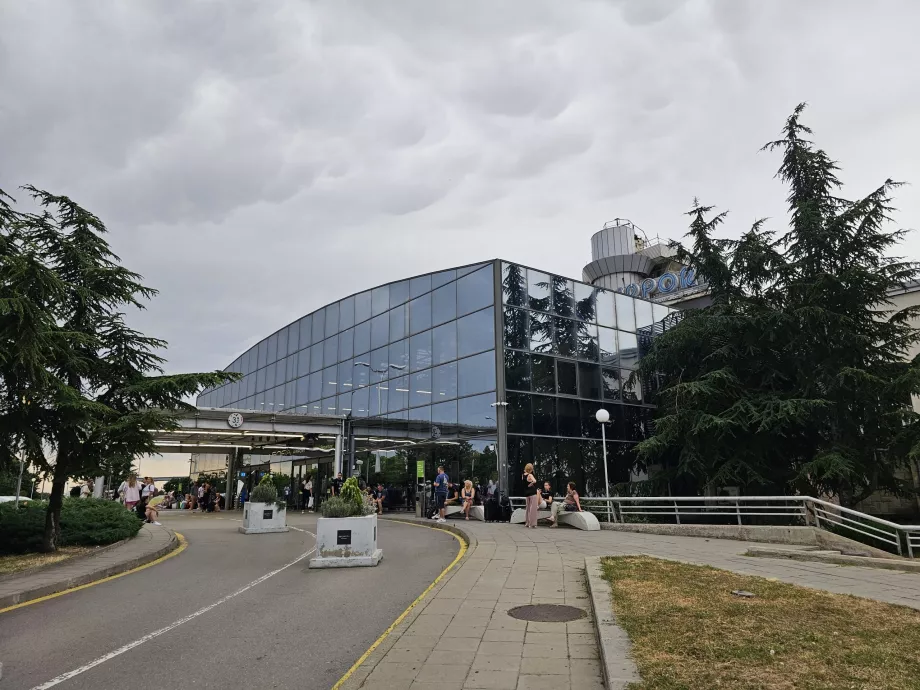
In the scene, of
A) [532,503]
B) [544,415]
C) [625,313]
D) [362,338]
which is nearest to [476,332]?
[544,415]

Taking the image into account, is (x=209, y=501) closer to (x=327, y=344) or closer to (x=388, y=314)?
(x=327, y=344)

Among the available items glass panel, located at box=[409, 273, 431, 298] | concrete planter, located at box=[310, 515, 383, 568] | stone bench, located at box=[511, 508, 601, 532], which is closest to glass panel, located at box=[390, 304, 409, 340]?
glass panel, located at box=[409, 273, 431, 298]

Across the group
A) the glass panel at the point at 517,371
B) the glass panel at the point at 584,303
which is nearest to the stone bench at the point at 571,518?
the glass panel at the point at 517,371

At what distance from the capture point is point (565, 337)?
1050 inches

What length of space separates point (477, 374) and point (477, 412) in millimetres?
1609

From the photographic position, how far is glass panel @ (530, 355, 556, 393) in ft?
81.9

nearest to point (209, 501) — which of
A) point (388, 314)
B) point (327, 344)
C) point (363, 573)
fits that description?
point (327, 344)

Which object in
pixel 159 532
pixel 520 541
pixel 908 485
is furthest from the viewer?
pixel 908 485

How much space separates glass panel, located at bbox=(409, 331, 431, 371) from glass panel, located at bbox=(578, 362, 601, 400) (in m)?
6.78

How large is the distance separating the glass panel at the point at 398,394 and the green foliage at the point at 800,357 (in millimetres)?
11266

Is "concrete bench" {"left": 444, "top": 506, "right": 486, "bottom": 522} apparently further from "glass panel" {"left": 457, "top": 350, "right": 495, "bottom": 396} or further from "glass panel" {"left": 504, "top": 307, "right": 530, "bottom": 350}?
"glass panel" {"left": 504, "top": 307, "right": 530, "bottom": 350}

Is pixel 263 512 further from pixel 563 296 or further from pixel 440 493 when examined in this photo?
pixel 563 296

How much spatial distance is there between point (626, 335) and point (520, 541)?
17779 mm

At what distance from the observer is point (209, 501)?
3309cm
